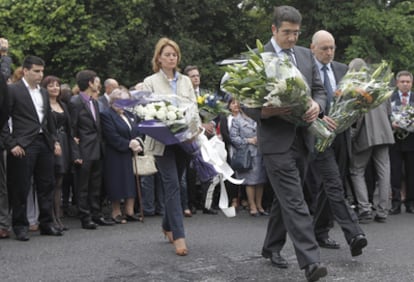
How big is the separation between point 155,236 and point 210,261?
6.06 feet

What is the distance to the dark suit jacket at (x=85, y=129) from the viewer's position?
382 inches

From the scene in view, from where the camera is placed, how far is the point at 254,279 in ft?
19.9

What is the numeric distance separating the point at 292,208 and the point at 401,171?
18.7 ft

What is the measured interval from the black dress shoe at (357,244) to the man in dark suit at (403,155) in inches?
170

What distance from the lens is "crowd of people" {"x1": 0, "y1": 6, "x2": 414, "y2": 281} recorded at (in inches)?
247

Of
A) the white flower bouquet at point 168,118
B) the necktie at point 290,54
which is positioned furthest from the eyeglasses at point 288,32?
the white flower bouquet at point 168,118

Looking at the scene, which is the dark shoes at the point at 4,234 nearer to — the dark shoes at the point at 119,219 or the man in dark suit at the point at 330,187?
the dark shoes at the point at 119,219

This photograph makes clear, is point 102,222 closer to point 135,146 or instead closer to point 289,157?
point 135,146

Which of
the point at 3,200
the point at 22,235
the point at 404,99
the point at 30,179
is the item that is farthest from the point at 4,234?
the point at 404,99

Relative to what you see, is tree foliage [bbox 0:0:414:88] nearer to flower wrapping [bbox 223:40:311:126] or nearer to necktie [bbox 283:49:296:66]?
necktie [bbox 283:49:296:66]

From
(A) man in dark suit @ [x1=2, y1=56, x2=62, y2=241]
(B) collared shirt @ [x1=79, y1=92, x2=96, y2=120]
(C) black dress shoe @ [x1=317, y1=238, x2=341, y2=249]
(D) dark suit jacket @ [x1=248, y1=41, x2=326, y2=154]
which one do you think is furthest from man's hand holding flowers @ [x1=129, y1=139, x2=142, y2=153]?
(D) dark suit jacket @ [x1=248, y1=41, x2=326, y2=154]

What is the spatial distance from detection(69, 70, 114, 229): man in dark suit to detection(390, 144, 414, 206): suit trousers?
4.55m

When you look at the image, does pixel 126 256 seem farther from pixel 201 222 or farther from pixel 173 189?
pixel 201 222

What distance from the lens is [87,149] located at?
970 cm
